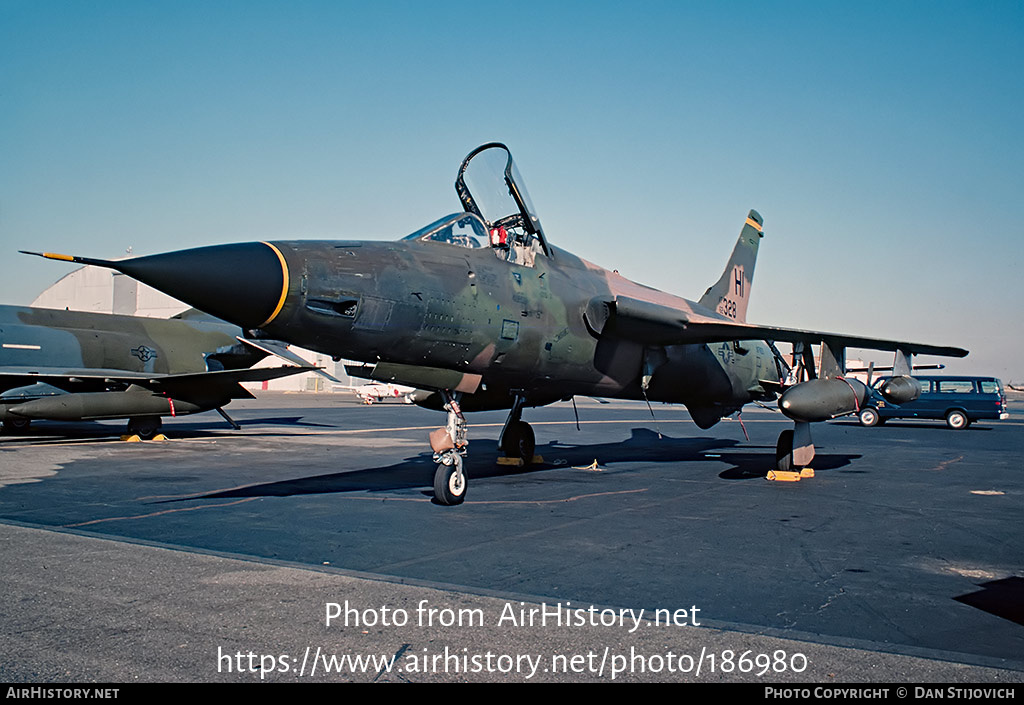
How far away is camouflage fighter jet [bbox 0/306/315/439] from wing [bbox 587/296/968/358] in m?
11.1

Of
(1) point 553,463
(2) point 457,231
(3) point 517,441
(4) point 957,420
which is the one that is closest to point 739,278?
(1) point 553,463

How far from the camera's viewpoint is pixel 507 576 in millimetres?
5809

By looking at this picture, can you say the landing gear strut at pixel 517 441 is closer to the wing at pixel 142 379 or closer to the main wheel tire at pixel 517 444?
the main wheel tire at pixel 517 444

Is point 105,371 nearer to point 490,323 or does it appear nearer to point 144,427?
point 144,427

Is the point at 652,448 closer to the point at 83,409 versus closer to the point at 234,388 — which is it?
the point at 234,388

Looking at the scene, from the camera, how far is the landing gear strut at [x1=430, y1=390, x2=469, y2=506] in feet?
30.8

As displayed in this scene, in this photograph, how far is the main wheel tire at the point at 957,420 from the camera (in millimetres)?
32125

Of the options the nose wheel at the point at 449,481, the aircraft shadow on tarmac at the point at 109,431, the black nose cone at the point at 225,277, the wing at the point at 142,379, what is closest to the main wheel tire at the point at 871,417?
the aircraft shadow on tarmac at the point at 109,431

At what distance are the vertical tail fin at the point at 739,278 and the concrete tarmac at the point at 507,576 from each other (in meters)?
5.61

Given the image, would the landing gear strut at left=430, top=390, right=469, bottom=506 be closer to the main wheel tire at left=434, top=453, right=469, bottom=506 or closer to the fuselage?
the main wheel tire at left=434, top=453, right=469, bottom=506

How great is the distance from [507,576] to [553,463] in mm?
9275

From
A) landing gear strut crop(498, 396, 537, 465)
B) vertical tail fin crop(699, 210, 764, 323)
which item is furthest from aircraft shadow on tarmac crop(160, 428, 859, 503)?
vertical tail fin crop(699, 210, 764, 323)

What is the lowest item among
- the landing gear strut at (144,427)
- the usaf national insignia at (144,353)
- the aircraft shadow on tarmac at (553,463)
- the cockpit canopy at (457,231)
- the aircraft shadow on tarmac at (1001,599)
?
the aircraft shadow on tarmac at (553,463)
